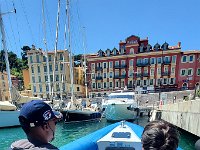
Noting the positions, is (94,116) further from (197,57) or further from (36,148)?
(197,57)

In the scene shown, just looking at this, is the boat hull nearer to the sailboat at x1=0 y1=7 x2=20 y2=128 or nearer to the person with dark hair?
the sailboat at x1=0 y1=7 x2=20 y2=128

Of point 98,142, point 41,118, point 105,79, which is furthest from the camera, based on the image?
point 105,79

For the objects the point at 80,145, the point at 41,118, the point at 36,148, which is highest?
the point at 41,118

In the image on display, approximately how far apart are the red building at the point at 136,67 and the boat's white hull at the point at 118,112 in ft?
68.8

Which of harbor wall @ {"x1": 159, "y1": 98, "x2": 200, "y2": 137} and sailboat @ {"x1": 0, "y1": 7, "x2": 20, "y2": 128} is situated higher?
harbor wall @ {"x1": 159, "y1": 98, "x2": 200, "y2": 137}

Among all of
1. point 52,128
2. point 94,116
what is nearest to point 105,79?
point 94,116

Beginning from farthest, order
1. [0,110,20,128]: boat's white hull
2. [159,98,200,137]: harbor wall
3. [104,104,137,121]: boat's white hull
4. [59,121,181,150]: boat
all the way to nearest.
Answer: [104,104,137,121]: boat's white hull → [0,110,20,128]: boat's white hull → [159,98,200,137]: harbor wall → [59,121,181,150]: boat

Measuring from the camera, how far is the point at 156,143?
130cm

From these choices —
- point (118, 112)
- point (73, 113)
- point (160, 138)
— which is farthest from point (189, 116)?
point (73, 113)

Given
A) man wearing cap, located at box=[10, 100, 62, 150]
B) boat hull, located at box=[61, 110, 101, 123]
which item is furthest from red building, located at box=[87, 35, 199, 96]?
man wearing cap, located at box=[10, 100, 62, 150]

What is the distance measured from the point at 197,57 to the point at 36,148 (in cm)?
4605

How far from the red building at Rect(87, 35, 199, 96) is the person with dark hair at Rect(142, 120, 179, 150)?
41.9 m

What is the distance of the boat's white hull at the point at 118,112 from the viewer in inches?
878

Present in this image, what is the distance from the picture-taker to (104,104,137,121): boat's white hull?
2231 centimetres
